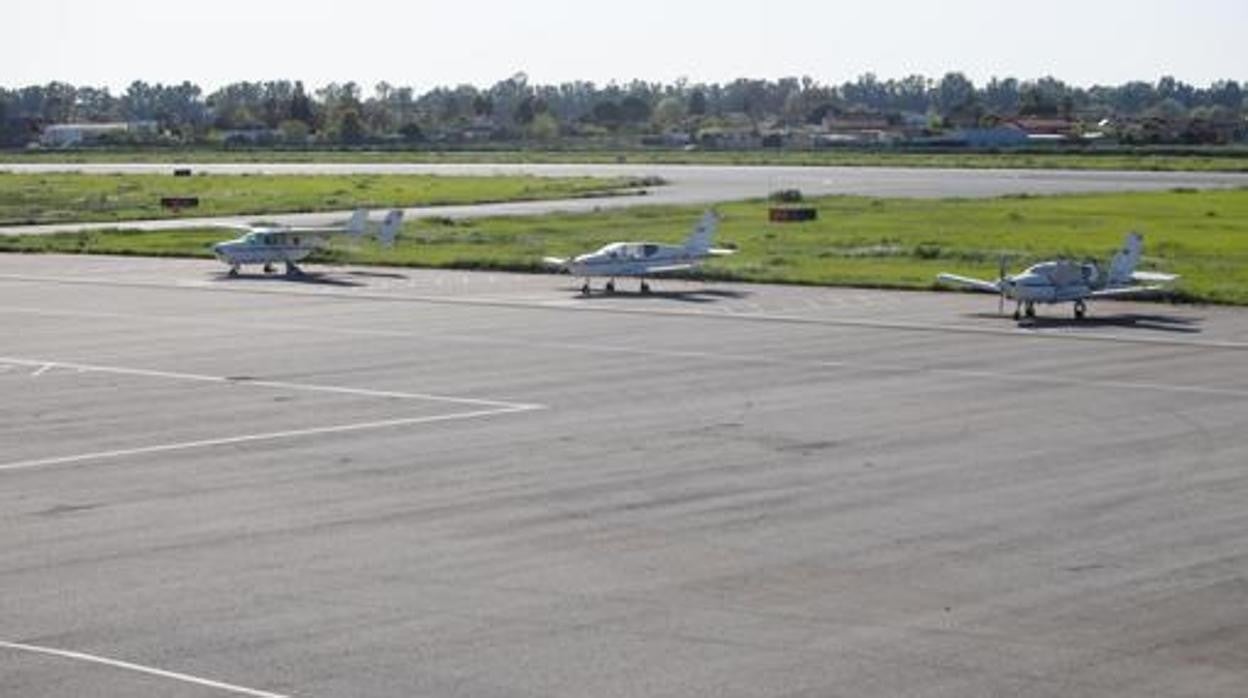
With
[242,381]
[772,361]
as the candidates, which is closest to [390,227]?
[772,361]

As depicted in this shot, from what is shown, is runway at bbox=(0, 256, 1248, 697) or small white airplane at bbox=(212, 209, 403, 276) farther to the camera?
small white airplane at bbox=(212, 209, 403, 276)

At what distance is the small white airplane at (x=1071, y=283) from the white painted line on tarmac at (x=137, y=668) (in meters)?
43.9

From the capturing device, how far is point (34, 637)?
2688 cm

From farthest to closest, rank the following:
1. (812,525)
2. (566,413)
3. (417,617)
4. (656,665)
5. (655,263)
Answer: (655,263) < (566,413) < (812,525) < (417,617) < (656,665)

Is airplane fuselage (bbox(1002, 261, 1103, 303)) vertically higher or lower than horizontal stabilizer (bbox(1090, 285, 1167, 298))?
higher

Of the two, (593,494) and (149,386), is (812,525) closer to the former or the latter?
(593,494)

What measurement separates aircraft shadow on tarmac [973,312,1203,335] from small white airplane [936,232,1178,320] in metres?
0.62

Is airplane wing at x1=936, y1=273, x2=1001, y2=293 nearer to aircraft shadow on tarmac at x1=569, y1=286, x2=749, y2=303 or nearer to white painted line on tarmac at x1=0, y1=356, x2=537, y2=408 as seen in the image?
aircraft shadow on tarmac at x1=569, y1=286, x2=749, y2=303

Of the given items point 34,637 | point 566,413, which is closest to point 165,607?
point 34,637

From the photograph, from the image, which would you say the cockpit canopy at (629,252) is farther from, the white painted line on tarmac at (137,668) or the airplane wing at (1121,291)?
the white painted line on tarmac at (137,668)

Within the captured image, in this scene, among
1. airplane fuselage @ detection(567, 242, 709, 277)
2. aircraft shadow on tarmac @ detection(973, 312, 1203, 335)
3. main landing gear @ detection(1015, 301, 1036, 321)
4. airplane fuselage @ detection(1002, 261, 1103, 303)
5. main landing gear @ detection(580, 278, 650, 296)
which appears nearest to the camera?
aircraft shadow on tarmac @ detection(973, 312, 1203, 335)

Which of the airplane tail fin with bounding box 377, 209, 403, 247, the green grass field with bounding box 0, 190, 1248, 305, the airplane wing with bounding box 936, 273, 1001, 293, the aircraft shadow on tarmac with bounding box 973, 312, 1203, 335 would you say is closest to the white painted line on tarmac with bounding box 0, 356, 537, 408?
the aircraft shadow on tarmac with bounding box 973, 312, 1203, 335

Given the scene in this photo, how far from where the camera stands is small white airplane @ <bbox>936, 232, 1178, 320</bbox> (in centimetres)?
6538

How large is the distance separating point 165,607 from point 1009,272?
59.5 metres
